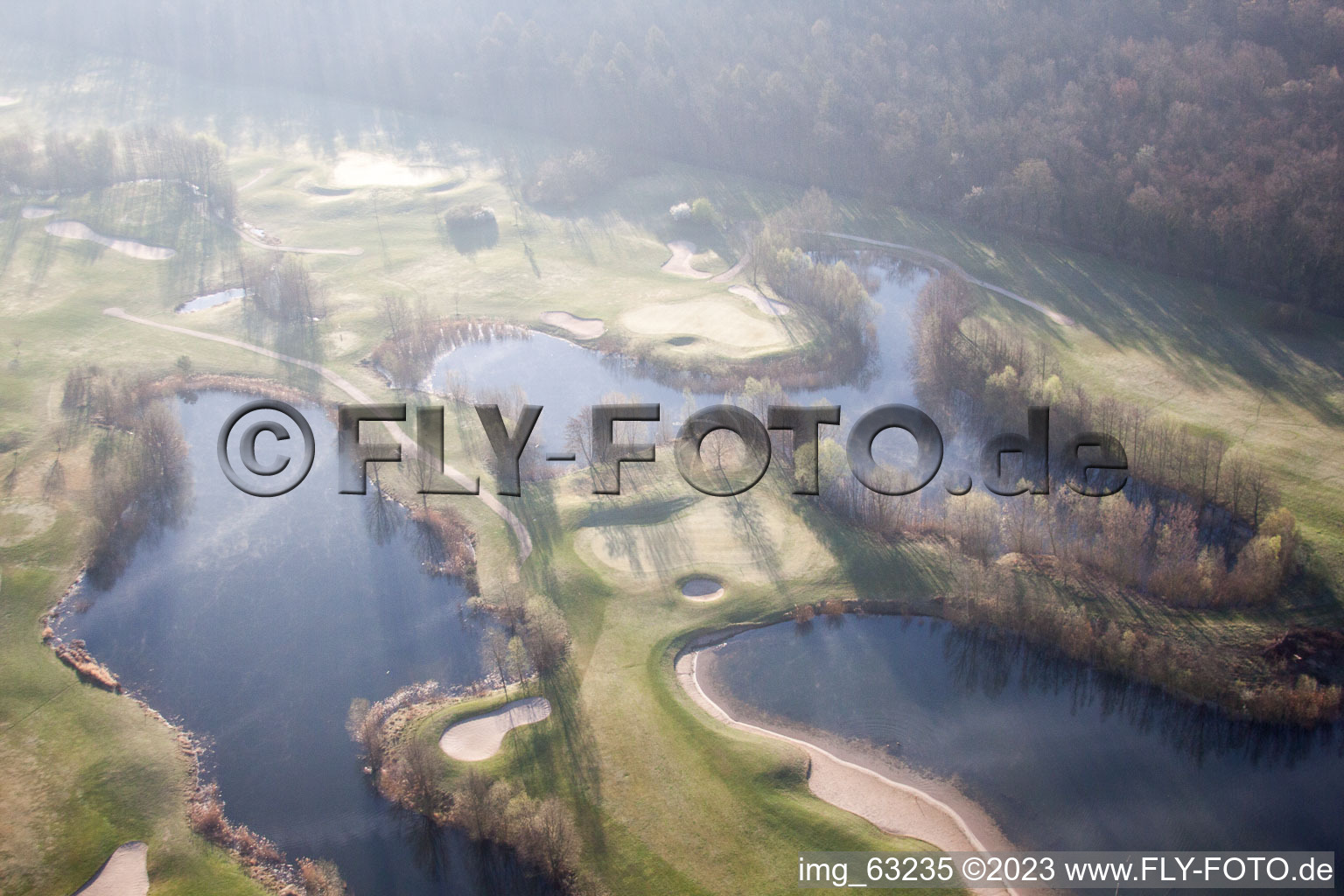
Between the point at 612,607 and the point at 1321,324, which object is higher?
the point at 1321,324

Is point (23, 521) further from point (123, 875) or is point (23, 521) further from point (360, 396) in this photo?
point (123, 875)

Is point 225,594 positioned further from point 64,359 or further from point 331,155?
point 331,155

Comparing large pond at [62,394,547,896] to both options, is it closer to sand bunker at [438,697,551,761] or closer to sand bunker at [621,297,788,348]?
sand bunker at [438,697,551,761]

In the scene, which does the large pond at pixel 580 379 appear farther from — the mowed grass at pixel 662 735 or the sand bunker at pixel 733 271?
the mowed grass at pixel 662 735

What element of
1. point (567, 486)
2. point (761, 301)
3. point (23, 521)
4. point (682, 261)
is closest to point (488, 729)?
point (567, 486)

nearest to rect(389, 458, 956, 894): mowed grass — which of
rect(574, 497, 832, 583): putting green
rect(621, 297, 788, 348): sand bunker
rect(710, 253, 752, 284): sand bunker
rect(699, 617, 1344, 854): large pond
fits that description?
rect(574, 497, 832, 583): putting green

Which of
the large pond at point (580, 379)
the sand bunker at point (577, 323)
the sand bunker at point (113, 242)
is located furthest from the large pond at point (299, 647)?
the sand bunker at point (113, 242)

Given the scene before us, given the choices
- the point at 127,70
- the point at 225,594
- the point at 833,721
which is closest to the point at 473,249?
the point at 225,594
